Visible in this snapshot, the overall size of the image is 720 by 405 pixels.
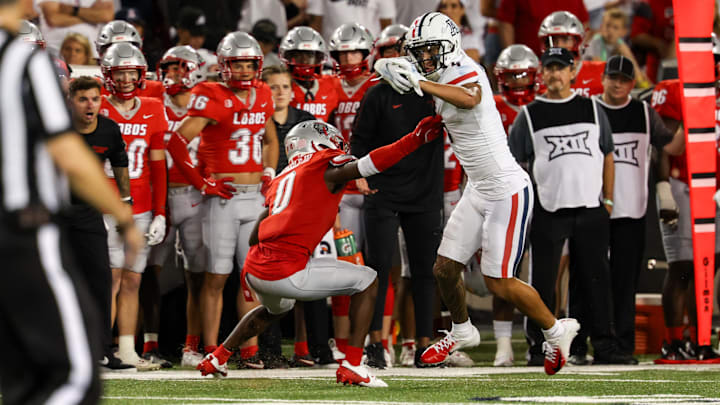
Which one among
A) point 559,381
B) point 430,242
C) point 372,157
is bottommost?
point 559,381

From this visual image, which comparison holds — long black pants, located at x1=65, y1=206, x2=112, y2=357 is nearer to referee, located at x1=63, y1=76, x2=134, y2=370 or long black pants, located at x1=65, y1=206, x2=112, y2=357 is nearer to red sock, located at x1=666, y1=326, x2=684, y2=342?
referee, located at x1=63, y1=76, x2=134, y2=370

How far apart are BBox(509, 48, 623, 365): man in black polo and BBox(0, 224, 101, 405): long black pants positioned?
4.84 meters

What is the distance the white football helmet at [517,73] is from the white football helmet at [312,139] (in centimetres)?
222

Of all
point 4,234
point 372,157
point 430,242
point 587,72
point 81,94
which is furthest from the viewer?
point 587,72

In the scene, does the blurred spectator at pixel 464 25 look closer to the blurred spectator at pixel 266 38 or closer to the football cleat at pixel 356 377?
the blurred spectator at pixel 266 38

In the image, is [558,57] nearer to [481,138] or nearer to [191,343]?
[481,138]

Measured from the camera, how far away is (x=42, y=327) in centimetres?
279

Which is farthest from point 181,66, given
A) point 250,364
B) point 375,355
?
point 375,355

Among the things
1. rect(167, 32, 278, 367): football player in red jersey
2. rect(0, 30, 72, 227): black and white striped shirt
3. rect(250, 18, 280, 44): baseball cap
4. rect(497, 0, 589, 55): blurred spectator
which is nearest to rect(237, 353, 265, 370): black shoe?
rect(167, 32, 278, 367): football player in red jersey

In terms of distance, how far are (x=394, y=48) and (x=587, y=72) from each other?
1666mm

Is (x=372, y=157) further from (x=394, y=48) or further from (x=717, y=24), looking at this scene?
(x=717, y=24)

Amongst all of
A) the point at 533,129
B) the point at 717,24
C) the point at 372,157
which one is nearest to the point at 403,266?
the point at 533,129

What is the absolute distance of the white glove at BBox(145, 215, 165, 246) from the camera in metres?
7.11

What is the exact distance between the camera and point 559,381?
19.8 feet
